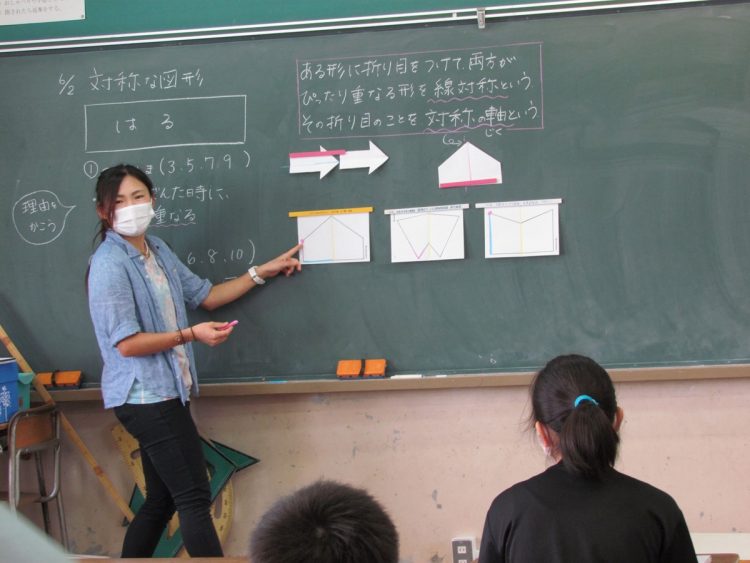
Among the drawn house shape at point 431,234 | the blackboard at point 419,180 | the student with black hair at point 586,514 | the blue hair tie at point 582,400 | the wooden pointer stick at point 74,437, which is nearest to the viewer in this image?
the student with black hair at point 586,514

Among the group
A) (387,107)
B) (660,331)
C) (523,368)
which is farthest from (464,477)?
(387,107)

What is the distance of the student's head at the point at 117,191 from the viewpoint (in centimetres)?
255

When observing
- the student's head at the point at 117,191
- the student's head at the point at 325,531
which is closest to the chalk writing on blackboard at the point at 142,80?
the student's head at the point at 117,191

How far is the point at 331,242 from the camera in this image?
2.86 m

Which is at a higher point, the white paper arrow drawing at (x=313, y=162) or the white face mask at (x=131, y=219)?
the white paper arrow drawing at (x=313, y=162)

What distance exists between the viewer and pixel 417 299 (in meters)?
2.81

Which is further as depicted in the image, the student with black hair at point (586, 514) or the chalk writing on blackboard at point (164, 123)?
the chalk writing on blackboard at point (164, 123)

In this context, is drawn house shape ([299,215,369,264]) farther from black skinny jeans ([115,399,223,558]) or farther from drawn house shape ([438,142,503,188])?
black skinny jeans ([115,399,223,558])

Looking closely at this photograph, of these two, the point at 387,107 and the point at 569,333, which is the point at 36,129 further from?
the point at 569,333

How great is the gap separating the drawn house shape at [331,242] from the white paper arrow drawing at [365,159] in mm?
191

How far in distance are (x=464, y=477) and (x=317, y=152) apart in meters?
1.31

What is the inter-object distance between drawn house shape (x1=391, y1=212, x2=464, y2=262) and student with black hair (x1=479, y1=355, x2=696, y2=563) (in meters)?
1.30

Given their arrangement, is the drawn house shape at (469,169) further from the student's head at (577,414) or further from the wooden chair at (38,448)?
the wooden chair at (38,448)

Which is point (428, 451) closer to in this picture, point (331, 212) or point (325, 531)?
point (331, 212)
